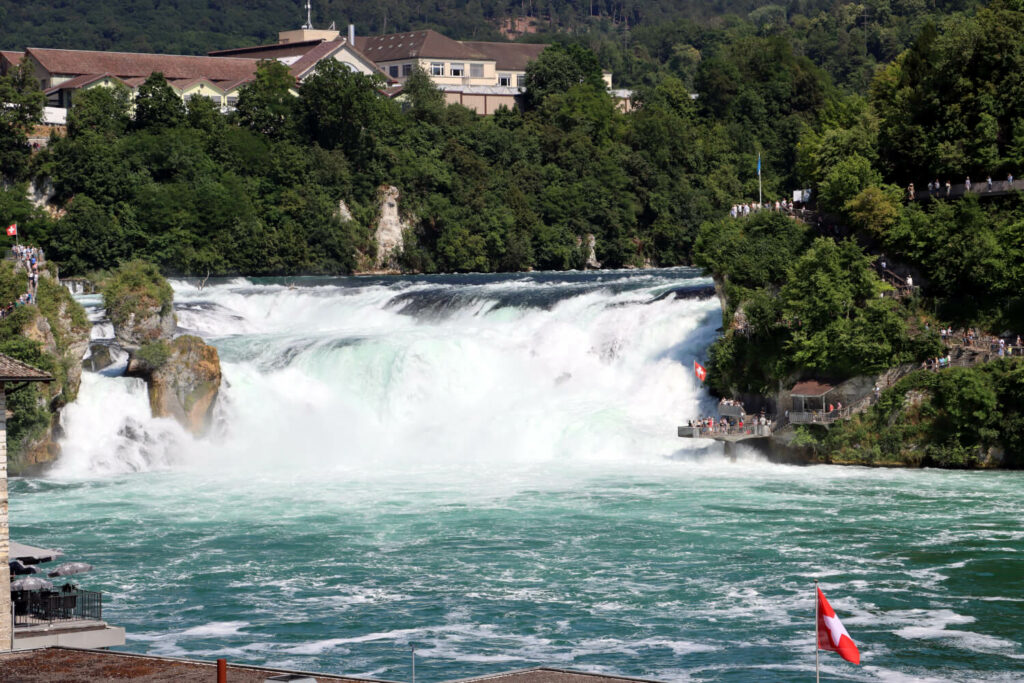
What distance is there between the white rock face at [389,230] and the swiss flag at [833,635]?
76523mm

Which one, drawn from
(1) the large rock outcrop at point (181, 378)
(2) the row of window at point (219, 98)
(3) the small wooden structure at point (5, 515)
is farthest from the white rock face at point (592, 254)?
(3) the small wooden structure at point (5, 515)

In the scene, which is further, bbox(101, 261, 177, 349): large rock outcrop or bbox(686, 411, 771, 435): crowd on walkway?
bbox(101, 261, 177, 349): large rock outcrop

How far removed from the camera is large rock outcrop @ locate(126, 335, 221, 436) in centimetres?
5712

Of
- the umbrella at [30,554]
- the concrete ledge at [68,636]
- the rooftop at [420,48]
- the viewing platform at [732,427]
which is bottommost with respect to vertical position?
the concrete ledge at [68,636]

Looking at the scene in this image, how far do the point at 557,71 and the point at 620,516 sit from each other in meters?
80.2

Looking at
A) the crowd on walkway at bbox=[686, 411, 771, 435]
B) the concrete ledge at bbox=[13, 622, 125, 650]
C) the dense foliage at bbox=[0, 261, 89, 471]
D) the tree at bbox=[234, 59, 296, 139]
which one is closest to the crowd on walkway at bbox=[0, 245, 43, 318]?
the dense foliage at bbox=[0, 261, 89, 471]

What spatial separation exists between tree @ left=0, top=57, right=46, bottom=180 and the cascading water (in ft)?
79.2

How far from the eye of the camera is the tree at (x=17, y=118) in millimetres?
92750

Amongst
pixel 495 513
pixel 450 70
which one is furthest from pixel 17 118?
pixel 495 513

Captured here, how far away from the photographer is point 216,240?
302 feet

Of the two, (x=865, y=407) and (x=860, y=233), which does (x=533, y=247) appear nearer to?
(x=860, y=233)

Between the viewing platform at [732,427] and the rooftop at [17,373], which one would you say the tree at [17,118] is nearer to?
the viewing platform at [732,427]

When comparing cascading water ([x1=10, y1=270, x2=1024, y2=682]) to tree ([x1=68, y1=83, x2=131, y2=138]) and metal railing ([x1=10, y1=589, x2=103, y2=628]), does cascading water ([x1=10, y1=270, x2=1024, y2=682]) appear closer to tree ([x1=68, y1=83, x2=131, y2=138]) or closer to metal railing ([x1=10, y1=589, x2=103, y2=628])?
metal railing ([x1=10, y1=589, x2=103, y2=628])

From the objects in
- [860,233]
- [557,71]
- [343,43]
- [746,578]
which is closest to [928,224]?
[860,233]
